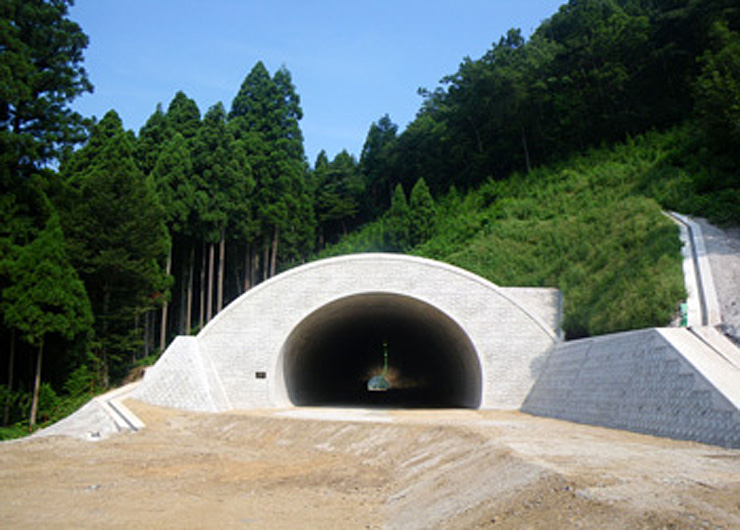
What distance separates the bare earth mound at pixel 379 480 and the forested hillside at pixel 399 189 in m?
6.88

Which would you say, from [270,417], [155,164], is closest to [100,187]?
[155,164]

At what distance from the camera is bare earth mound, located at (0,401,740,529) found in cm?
503

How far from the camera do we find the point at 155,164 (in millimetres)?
29797

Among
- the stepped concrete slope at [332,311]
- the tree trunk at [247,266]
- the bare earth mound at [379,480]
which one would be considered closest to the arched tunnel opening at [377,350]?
the stepped concrete slope at [332,311]

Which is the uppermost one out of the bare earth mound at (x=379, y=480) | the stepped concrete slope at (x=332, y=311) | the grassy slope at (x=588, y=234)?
the grassy slope at (x=588, y=234)

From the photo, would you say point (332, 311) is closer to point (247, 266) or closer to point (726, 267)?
point (726, 267)

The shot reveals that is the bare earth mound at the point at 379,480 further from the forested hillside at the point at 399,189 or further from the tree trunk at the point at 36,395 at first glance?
the forested hillside at the point at 399,189

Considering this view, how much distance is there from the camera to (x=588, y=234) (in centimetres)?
2252

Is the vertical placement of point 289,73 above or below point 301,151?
above

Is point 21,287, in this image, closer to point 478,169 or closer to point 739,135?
point 739,135

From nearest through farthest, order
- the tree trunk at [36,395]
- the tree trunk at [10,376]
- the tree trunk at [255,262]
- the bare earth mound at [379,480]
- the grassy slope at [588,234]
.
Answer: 1. the bare earth mound at [379,480]
2. the grassy slope at [588,234]
3. the tree trunk at [36,395]
4. the tree trunk at [10,376]
5. the tree trunk at [255,262]

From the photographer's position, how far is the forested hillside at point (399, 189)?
18.7 m

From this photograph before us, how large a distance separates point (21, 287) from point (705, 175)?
75.5ft

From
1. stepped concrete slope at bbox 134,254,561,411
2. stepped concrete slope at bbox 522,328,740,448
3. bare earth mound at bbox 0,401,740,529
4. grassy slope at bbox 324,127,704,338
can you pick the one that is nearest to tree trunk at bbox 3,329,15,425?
stepped concrete slope at bbox 134,254,561,411
